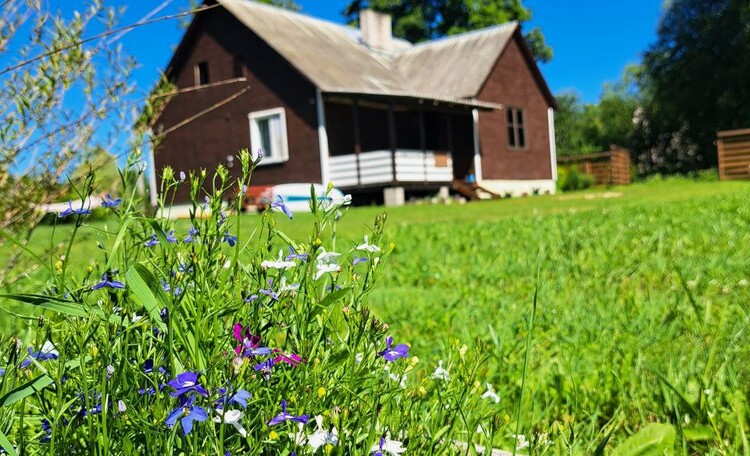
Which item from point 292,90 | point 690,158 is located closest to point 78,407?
point 292,90

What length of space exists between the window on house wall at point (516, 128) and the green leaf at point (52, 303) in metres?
26.5

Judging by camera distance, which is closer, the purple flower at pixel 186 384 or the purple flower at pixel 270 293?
the purple flower at pixel 186 384

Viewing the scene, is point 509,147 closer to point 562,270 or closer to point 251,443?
point 562,270

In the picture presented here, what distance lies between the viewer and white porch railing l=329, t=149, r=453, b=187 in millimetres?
20547

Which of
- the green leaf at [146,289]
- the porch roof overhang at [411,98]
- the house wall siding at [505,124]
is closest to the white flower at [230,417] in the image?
the green leaf at [146,289]

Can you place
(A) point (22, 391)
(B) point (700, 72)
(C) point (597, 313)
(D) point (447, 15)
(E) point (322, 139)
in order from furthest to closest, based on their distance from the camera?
(D) point (447, 15), (B) point (700, 72), (E) point (322, 139), (C) point (597, 313), (A) point (22, 391)

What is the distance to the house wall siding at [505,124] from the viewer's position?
2555 cm

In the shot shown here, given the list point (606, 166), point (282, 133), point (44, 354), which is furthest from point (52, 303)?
point (606, 166)

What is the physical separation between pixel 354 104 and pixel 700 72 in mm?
25419

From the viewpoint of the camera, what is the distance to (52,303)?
1202 millimetres

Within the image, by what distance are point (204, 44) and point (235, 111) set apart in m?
2.69

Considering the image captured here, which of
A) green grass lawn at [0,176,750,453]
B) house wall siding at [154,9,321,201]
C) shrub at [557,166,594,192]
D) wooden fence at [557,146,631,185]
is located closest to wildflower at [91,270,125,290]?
green grass lawn at [0,176,750,453]

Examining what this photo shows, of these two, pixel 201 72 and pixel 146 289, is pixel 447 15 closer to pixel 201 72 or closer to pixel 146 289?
pixel 201 72

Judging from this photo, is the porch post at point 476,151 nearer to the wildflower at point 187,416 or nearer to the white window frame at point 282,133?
the white window frame at point 282,133
